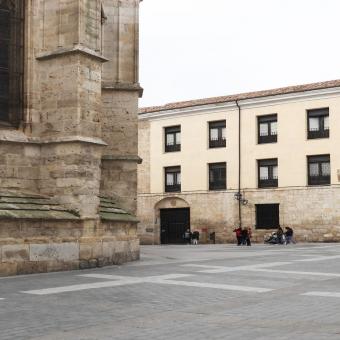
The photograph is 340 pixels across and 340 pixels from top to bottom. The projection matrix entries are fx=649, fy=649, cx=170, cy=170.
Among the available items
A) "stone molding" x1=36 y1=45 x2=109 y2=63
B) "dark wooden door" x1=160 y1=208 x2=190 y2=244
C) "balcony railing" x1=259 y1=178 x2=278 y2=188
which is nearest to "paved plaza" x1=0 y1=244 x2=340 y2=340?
"stone molding" x1=36 y1=45 x2=109 y2=63

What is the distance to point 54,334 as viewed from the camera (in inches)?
260

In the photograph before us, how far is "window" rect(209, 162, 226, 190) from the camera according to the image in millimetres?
40438

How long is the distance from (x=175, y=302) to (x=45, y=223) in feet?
20.1

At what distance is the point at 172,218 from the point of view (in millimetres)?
42188

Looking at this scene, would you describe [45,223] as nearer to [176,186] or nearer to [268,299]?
[268,299]

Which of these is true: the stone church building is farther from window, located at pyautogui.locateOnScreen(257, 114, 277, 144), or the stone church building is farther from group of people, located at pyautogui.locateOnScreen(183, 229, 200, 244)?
window, located at pyautogui.locateOnScreen(257, 114, 277, 144)

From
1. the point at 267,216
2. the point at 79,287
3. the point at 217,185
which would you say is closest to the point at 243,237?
the point at 267,216

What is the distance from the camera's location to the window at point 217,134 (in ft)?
133

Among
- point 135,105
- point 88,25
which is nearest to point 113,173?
point 135,105

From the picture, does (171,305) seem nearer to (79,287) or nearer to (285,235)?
(79,287)

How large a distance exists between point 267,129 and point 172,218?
8.63 meters

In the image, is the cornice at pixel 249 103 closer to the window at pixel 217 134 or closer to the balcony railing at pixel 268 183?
the window at pixel 217 134

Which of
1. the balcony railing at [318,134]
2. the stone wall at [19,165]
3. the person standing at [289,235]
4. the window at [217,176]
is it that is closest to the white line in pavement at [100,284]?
the stone wall at [19,165]

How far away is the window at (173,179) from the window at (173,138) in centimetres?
127
